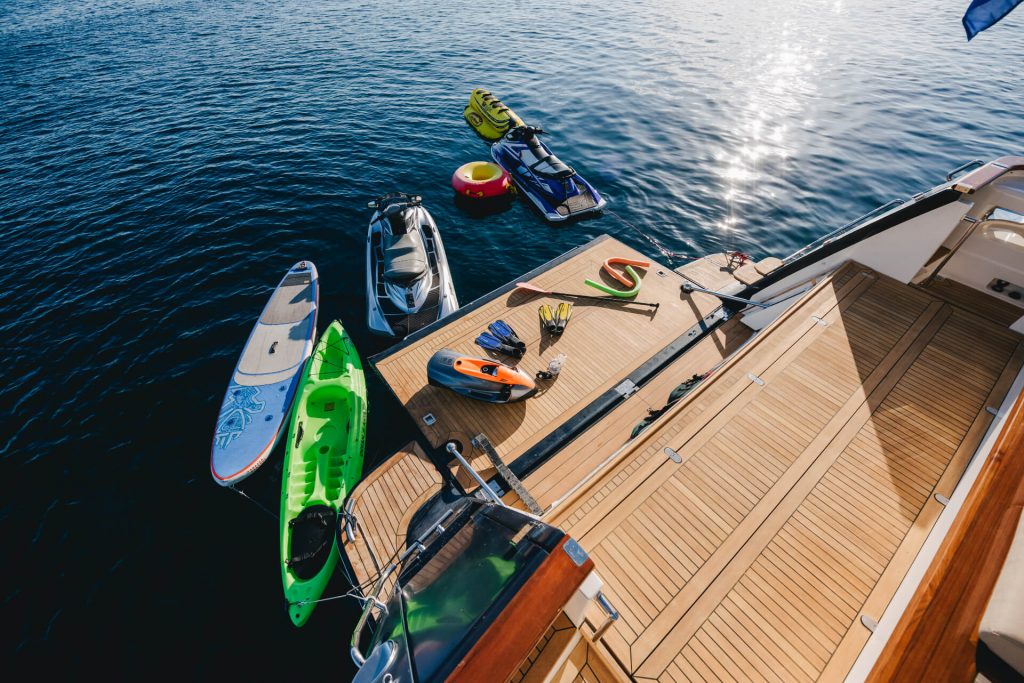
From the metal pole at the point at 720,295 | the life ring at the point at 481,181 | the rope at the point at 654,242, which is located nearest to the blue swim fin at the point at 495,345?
the metal pole at the point at 720,295

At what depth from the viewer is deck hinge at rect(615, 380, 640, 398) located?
1219cm

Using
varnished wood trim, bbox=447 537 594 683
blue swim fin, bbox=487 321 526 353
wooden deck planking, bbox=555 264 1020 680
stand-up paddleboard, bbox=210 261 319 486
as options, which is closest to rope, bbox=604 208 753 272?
wooden deck planking, bbox=555 264 1020 680

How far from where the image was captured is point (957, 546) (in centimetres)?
480

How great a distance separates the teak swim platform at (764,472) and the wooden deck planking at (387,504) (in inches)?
2.2

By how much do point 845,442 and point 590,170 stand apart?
22.0 meters

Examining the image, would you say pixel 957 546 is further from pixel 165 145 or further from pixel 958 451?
pixel 165 145

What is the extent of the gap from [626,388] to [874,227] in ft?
26.5

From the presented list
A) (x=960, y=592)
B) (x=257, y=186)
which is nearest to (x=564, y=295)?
(x=960, y=592)

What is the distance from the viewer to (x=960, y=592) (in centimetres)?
447

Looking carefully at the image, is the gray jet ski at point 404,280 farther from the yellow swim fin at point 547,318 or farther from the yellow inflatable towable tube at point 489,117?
the yellow inflatable towable tube at point 489,117

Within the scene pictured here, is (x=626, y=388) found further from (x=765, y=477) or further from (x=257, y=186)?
(x=257, y=186)

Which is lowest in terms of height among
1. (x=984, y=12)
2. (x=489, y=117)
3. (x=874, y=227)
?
(x=489, y=117)

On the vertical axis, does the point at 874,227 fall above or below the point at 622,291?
above

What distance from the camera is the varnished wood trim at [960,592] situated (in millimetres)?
4129
